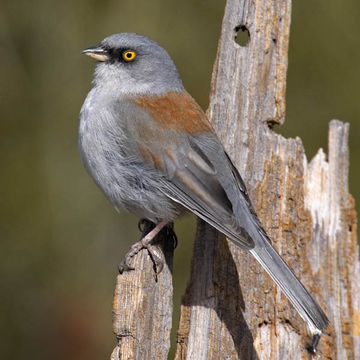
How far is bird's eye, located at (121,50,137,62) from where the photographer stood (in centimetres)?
511

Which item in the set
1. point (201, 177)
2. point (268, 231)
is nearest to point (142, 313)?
point (201, 177)

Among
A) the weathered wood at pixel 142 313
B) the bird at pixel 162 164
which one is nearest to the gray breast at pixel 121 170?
the bird at pixel 162 164

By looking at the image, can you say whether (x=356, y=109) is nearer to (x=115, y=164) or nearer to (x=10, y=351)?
(x=115, y=164)

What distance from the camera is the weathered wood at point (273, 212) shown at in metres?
4.41

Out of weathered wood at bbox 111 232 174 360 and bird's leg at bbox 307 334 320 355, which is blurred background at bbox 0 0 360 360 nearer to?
bird's leg at bbox 307 334 320 355

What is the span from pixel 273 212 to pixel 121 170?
0.95 metres

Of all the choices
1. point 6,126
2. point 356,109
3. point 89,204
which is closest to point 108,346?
point 89,204

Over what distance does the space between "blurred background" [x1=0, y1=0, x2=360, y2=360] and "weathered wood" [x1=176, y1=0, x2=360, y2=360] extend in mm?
1975

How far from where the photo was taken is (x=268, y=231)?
4648mm

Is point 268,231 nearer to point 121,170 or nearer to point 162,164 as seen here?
point 162,164

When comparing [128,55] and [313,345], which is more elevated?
[128,55]

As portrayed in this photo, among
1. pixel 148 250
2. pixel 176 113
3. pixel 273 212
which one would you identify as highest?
pixel 176 113

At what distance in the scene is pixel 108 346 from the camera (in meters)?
6.55

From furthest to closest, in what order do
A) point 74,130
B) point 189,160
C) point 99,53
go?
point 74,130 < point 99,53 < point 189,160
